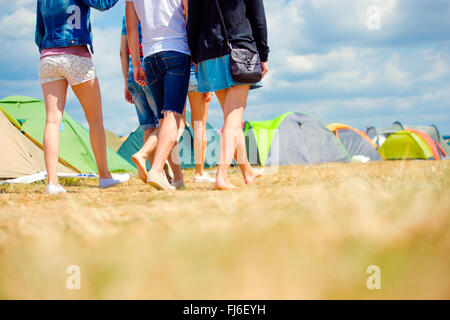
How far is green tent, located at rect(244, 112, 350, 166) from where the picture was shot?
11.4 m

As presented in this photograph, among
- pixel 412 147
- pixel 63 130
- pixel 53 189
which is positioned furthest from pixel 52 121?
pixel 412 147

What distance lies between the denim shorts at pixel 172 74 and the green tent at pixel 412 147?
12.1m

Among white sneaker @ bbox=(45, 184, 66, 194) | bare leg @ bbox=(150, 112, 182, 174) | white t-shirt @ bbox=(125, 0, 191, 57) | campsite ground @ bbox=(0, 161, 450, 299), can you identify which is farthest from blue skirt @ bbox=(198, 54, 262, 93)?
campsite ground @ bbox=(0, 161, 450, 299)

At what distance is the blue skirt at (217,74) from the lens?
3195 millimetres

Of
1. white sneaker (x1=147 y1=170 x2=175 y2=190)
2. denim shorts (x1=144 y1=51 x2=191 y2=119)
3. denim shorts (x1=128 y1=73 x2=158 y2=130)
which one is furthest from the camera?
denim shorts (x1=128 y1=73 x2=158 y2=130)

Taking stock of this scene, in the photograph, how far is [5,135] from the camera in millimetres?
5660

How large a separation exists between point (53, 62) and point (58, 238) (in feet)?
8.24

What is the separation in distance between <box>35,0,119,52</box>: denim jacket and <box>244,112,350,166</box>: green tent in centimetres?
Result: 793

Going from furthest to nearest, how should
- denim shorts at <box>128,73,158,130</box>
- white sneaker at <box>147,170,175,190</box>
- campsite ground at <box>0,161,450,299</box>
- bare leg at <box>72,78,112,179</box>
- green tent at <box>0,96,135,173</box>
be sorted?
green tent at <box>0,96,135,173</box>
denim shorts at <box>128,73,158,130</box>
bare leg at <box>72,78,112,179</box>
white sneaker at <box>147,170,175,190</box>
campsite ground at <box>0,161,450,299</box>

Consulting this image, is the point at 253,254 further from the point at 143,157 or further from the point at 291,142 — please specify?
the point at 291,142

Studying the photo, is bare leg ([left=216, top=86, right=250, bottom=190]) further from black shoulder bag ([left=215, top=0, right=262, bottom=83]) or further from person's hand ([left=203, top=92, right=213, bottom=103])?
person's hand ([left=203, top=92, right=213, bottom=103])

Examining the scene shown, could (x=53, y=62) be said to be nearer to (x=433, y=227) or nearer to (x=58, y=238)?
(x=58, y=238)

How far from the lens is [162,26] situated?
3.30m
